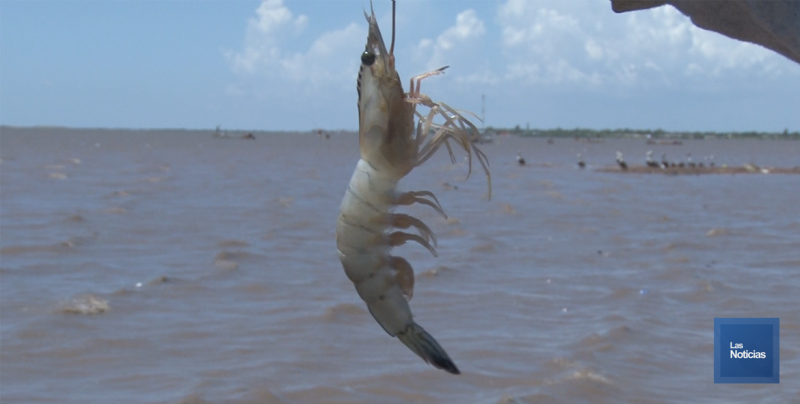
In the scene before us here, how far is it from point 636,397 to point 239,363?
11.3 feet

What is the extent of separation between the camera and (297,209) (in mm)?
19875

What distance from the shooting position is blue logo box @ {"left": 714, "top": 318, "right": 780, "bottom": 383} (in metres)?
7.35

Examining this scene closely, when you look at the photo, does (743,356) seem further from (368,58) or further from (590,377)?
(368,58)

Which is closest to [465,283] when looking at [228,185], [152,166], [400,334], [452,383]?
[452,383]

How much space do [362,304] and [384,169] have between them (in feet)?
25.3

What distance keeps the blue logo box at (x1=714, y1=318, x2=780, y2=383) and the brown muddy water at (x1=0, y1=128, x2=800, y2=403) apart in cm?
13

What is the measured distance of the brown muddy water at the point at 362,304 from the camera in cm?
747

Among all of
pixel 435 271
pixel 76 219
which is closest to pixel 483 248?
pixel 435 271

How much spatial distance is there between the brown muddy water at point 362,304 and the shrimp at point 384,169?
150 millimetres

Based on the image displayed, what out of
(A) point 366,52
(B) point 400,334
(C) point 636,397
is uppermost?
(A) point 366,52

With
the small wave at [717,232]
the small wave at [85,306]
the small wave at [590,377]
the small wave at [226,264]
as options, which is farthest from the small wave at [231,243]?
the small wave at [717,232]

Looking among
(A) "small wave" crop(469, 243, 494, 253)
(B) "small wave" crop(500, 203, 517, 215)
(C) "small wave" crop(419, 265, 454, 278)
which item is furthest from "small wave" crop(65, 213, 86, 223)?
(B) "small wave" crop(500, 203, 517, 215)

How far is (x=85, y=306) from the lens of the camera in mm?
9742

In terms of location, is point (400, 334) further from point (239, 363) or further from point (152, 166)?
point (152, 166)
